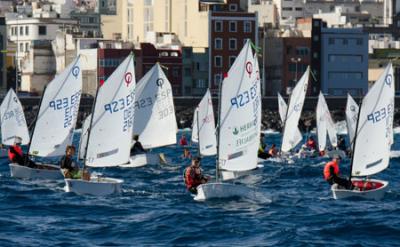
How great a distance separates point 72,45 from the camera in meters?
158

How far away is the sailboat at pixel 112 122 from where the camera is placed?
→ 162 ft

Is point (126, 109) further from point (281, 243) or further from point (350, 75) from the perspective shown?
point (350, 75)

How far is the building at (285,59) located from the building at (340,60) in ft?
4.64

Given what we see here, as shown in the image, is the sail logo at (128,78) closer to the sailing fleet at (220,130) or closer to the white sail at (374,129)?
the sailing fleet at (220,130)

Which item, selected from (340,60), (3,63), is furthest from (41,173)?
(3,63)

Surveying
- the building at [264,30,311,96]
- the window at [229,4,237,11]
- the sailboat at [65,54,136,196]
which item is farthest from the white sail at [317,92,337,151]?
the building at [264,30,311,96]

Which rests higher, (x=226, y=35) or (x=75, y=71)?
(x=75, y=71)

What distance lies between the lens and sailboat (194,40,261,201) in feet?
150

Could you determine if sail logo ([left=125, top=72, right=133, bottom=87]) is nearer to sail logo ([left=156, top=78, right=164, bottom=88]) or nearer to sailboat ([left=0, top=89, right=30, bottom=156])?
sail logo ([left=156, top=78, right=164, bottom=88])

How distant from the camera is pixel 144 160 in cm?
6353

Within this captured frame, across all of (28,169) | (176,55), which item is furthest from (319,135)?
(176,55)

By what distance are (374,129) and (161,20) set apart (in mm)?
117833

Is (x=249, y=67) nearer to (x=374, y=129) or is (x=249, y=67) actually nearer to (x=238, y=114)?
(x=238, y=114)

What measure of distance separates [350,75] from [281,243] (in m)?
127
